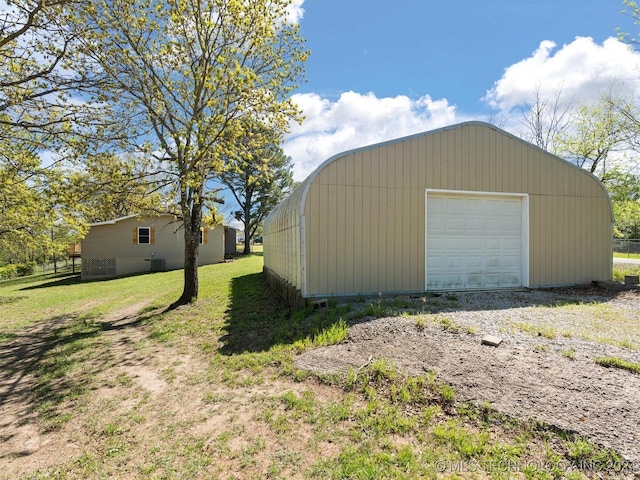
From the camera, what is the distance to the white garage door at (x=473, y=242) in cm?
783

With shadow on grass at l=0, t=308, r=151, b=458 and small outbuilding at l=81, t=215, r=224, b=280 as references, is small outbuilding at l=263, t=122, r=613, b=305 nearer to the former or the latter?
shadow on grass at l=0, t=308, r=151, b=458

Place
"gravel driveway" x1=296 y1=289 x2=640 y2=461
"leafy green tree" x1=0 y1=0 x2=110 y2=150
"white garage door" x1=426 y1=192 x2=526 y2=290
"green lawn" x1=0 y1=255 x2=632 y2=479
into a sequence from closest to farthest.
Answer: "green lawn" x1=0 y1=255 x2=632 y2=479 → "gravel driveway" x1=296 y1=289 x2=640 y2=461 → "leafy green tree" x1=0 y1=0 x2=110 y2=150 → "white garage door" x1=426 y1=192 x2=526 y2=290

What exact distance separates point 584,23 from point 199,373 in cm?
1477

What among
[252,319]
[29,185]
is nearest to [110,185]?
[29,185]

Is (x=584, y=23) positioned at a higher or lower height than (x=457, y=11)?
A: higher

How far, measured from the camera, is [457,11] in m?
9.12

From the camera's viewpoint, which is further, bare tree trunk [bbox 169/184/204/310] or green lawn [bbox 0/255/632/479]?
bare tree trunk [bbox 169/184/204/310]

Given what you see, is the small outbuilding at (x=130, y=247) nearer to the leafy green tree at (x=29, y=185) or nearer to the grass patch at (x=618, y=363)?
the leafy green tree at (x=29, y=185)

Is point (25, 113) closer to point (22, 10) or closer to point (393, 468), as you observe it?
point (22, 10)

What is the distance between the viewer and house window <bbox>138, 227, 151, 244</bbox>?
763 inches

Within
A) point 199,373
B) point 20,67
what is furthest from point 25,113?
point 199,373

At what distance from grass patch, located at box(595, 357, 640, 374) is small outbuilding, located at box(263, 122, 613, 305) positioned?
4.08m

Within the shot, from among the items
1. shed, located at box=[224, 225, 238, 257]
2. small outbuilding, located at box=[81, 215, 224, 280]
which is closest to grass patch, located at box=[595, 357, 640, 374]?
small outbuilding, located at box=[81, 215, 224, 280]

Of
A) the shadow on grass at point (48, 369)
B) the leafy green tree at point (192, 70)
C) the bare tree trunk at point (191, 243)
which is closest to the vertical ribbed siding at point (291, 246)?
the leafy green tree at point (192, 70)
